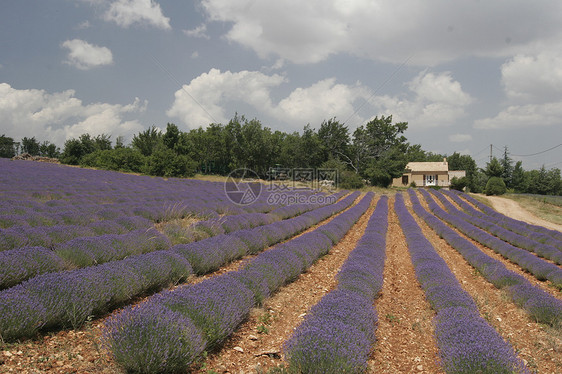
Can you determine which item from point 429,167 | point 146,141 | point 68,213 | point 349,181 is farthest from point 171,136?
point 429,167

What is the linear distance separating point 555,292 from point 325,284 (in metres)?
5.00

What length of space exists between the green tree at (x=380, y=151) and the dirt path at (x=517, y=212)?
42.9 ft

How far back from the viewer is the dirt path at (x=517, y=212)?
20.5 metres

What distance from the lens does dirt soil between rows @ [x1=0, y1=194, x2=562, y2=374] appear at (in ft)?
9.48

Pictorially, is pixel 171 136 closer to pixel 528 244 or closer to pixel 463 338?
pixel 528 244

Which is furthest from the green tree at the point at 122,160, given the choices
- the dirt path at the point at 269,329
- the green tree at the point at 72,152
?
the dirt path at the point at 269,329

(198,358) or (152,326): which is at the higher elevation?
(152,326)

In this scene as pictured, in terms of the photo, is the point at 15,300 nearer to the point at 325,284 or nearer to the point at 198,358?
the point at 198,358

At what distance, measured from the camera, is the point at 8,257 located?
4023 millimetres

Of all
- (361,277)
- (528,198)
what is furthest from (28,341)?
(528,198)

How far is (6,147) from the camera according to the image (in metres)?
58.4

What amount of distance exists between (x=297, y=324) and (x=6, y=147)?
72657 millimetres

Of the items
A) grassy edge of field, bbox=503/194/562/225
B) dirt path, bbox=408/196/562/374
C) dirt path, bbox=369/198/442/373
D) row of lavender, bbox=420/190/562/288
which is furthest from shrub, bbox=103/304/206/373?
grassy edge of field, bbox=503/194/562/225

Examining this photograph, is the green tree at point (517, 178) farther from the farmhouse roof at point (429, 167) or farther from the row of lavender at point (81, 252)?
the row of lavender at point (81, 252)
